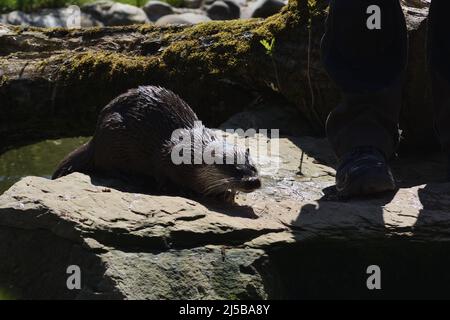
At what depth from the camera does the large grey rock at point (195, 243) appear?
273 cm

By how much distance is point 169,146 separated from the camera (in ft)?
11.7

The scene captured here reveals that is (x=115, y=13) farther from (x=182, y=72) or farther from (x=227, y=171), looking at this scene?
(x=227, y=171)

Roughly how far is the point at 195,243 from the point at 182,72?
2.31 metres

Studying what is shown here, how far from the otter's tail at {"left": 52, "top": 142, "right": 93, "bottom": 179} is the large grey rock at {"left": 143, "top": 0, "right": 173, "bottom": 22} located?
9.10 m

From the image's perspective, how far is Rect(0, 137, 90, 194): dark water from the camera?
6.13 meters

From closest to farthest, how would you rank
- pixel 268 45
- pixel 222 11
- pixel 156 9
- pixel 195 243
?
pixel 195 243, pixel 268 45, pixel 156 9, pixel 222 11

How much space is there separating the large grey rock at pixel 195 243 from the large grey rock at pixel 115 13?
915 cm

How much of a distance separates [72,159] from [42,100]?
142 cm

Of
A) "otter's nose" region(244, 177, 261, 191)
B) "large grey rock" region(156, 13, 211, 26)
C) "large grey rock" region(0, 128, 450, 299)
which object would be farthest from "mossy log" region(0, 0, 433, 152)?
"large grey rock" region(156, 13, 211, 26)

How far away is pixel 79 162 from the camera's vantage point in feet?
12.3

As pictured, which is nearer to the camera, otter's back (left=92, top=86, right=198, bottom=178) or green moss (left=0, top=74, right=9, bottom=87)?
otter's back (left=92, top=86, right=198, bottom=178)

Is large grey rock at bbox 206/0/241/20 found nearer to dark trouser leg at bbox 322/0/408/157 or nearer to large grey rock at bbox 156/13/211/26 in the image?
large grey rock at bbox 156/13/211/26

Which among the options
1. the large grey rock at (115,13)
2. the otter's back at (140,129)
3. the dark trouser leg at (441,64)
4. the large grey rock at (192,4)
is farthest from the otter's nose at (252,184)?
the large grey rock at (192,4)

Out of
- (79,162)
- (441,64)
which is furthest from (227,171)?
(441,64)
